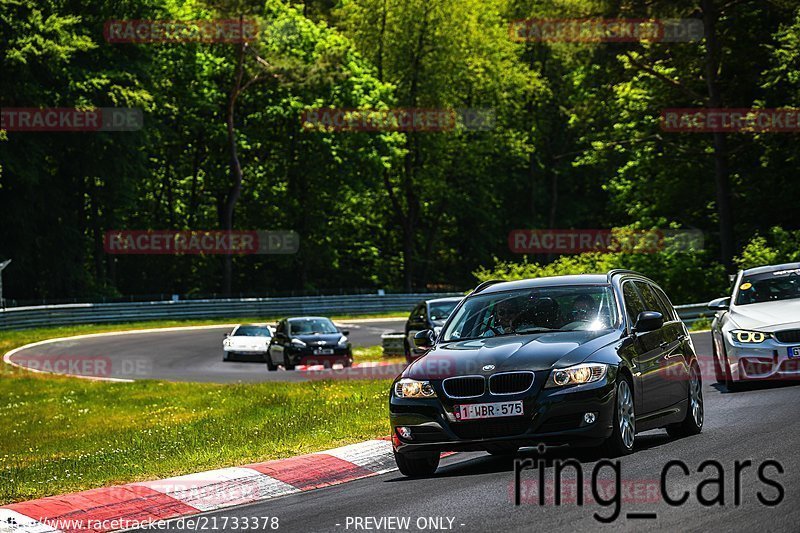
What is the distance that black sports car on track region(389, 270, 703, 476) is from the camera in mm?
10461

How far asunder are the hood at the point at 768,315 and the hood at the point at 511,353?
627cm

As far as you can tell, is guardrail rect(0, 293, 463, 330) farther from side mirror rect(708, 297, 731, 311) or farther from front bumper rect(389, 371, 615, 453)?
front bumper rect(389, 371, 615, 453)

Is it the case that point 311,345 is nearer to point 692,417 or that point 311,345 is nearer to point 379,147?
point 692,417

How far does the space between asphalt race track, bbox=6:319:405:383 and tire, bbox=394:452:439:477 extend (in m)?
14.7

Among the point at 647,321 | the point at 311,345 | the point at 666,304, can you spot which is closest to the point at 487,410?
the point at 647,321

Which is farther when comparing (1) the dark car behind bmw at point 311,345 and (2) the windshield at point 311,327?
(2) the windshield at point 311,327

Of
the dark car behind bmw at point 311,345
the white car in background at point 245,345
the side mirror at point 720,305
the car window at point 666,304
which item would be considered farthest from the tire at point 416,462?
the white car in background at point 245,345

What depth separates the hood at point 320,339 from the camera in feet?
114

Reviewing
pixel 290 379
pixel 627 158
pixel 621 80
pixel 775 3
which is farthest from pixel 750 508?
pixel 627 158

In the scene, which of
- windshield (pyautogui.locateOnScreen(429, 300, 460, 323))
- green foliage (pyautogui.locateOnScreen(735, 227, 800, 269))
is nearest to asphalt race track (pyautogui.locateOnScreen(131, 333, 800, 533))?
windshield (pyautogui.locateOnScreen(429, 300, 460, 323))

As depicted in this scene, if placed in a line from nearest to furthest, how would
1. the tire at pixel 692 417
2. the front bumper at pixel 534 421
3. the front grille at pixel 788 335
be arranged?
the front bumper at pixel 534 421 < the tire at pixel 692 417 < the front grille at pixel 788 335

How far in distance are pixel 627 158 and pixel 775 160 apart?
26415mm

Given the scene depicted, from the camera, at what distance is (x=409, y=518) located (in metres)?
8.57

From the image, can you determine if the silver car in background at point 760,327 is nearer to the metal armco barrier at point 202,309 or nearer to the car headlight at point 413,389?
the car headlight at point 413,389
